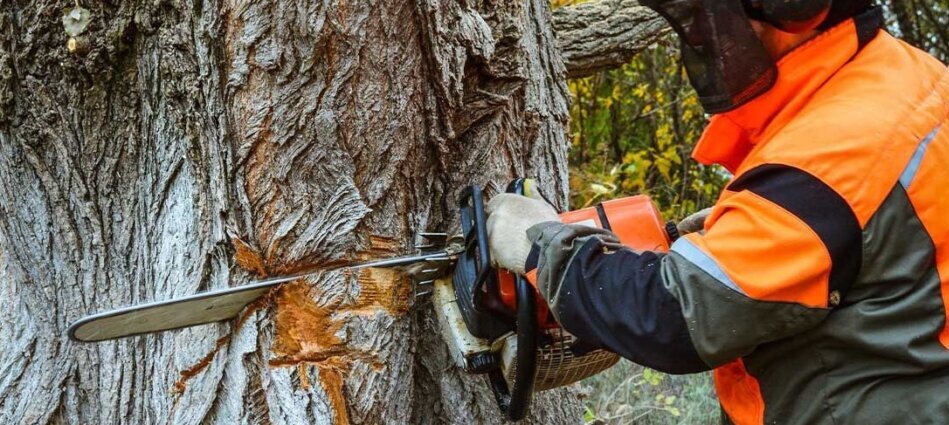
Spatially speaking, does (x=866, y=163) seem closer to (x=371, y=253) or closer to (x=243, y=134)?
(x=371, y=253)

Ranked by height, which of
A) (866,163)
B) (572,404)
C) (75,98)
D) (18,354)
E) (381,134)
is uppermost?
(75,98)

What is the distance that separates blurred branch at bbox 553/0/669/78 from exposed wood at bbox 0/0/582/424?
1.61 m

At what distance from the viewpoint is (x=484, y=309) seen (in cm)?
180

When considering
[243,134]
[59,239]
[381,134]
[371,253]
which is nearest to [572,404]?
[371,253]

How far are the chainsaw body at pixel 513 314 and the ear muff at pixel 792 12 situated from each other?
1.60 ft

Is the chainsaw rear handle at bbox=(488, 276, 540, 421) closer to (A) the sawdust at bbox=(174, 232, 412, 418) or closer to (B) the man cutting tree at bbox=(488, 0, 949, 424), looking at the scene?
(B) the man cutting tree at bbox=(488, 0, 949, 424)

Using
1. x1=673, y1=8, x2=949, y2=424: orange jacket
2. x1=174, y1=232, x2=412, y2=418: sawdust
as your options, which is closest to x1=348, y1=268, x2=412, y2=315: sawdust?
x1=174, y1=232, x2=412, y2=418: sawdust

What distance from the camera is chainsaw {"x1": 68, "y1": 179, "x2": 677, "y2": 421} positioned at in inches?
70.2

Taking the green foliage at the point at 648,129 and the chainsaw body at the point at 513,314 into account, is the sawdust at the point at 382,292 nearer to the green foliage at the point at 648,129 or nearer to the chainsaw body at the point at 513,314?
the chainsaw body at the point at 513,314

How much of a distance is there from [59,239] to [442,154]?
110 cm

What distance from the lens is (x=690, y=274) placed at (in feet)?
4.71

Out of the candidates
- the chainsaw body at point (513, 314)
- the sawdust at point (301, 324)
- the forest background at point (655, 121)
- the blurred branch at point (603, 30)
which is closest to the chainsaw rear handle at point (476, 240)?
the chainsaw body at point (513, 314)

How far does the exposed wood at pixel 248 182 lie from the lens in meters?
1.91

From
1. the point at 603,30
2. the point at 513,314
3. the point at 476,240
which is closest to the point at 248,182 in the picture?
the point at 476,240
